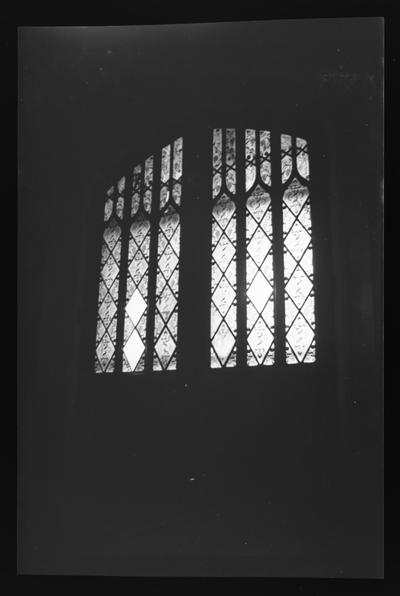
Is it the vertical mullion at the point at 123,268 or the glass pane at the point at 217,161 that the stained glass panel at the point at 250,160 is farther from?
the vertical mullion at the point at 123,268

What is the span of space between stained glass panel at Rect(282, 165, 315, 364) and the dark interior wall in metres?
0.04

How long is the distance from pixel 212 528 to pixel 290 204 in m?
1.01

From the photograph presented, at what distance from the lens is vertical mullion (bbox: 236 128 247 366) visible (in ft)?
7.29

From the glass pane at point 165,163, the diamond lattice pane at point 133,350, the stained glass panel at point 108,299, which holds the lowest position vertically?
the diamond lattice pane at point 133,350

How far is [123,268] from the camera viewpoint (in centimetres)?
228

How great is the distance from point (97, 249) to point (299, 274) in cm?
63

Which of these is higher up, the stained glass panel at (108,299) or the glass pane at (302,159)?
the glass pane at (302,159)

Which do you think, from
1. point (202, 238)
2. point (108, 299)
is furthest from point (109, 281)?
point (202, 238)

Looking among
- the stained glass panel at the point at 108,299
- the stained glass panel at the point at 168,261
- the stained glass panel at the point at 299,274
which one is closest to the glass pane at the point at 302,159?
the stained glass panel at the point at 299,274

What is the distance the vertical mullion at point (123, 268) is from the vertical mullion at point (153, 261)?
0.08m

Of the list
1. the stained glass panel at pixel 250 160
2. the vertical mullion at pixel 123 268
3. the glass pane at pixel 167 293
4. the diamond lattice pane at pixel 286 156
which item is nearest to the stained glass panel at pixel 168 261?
the glass pane at pixel 167 293

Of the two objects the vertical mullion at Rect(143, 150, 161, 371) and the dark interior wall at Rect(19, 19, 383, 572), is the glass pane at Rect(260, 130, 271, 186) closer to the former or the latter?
the dark interior wall at Rect(19, 19, 383, 572)

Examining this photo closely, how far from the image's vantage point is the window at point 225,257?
7.25ft
